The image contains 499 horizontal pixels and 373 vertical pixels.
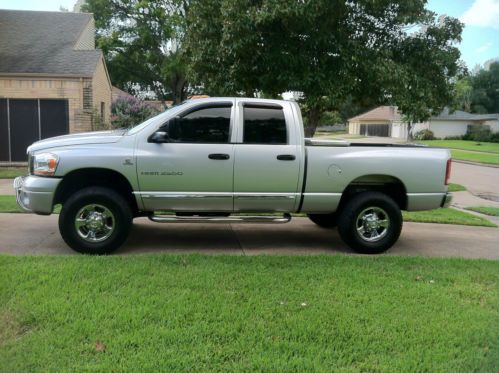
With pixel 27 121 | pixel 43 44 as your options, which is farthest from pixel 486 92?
pixel 27 121

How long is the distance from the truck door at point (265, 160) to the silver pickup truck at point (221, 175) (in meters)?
0.01

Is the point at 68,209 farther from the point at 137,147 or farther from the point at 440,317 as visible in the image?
the point at 440,317

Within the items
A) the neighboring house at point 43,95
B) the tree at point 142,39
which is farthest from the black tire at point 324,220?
the tree at point 142,39

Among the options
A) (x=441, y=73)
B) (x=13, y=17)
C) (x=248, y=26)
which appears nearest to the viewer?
(x=248, y=26)

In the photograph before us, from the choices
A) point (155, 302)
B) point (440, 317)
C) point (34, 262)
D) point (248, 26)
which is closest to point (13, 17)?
point (248, 26)

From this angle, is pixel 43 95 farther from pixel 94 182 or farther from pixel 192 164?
pixel 192 164

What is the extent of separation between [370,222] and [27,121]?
15.0 metres

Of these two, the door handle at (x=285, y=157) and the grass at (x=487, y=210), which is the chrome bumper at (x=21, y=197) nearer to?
the door handle at (x=285, y=157)

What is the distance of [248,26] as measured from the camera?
363 inches

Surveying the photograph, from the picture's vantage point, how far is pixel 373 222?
21.1 feet

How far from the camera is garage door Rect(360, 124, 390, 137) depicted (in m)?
66.7

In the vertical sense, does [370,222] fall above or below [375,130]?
below

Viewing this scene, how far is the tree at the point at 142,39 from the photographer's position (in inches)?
1001

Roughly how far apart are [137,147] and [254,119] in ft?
5.03
